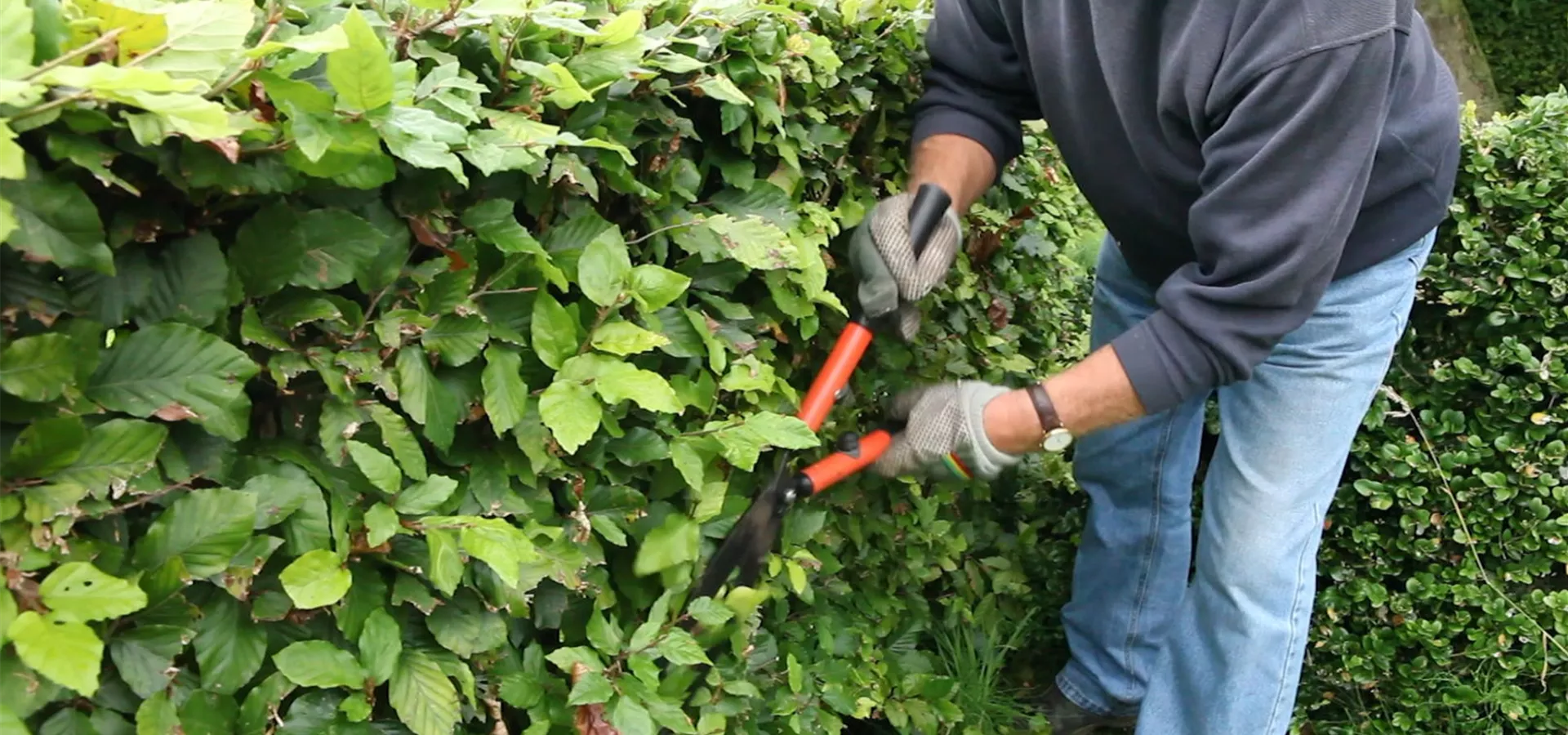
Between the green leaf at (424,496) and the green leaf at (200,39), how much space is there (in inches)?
20.7

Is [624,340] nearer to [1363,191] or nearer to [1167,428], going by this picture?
[1363,191]

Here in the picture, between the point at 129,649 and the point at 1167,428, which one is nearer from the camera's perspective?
the point at 129,649

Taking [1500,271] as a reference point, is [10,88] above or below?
above

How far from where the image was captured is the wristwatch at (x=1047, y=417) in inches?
77.2

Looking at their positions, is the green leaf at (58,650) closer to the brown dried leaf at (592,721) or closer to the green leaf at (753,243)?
the brown dried leaf at (592,721)

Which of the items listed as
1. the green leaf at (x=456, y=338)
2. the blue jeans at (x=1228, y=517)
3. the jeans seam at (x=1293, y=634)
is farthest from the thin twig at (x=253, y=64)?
the jeans seam at (x=1293, y=634)

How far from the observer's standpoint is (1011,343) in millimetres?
2625

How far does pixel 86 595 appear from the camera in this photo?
1005mm

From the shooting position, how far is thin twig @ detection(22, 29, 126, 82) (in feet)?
2.87

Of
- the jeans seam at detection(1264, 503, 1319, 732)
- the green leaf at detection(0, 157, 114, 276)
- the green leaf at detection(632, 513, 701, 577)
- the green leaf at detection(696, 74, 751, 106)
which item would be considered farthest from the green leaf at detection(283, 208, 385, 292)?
the jeans seam at detection(1264, 503, 1319, 732)

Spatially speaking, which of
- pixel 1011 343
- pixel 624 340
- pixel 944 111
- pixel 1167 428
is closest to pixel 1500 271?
pixel 1167 428

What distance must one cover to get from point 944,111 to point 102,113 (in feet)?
5.17

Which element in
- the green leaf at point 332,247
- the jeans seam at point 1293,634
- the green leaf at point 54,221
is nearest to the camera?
the green leaf at point 54,221

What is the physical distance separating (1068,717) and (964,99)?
167 centimetres
